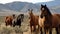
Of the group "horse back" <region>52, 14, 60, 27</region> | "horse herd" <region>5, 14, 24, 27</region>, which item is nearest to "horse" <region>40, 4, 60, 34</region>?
"horse back" <region>52, 14, 60, 27</region>

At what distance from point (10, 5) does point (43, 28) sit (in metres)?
94.0

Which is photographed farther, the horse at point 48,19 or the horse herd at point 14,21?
the horse herd at point 14,21

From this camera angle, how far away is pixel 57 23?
575 inches

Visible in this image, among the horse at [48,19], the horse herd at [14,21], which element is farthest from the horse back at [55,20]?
the horse herd at [14,21]

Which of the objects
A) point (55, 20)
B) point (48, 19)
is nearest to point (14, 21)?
point (55, 20)

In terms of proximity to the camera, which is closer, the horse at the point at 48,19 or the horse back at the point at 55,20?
the horse at the point at 48,19

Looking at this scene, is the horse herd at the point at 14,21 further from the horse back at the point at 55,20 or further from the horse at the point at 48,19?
the horse at the point at 48,19

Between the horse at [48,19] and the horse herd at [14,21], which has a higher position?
the horse at [48,19]

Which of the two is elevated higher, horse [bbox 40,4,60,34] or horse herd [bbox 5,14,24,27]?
horse [bbox 40,4,60,34]

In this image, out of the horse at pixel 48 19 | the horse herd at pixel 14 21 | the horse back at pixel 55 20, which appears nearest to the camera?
the horse at pixel 48 19

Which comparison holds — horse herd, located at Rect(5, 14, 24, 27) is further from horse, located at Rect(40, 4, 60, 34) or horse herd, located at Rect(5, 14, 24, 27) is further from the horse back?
horse, located at Rect(40, 4, 60, 34)

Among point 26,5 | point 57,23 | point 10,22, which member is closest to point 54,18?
point 57,23

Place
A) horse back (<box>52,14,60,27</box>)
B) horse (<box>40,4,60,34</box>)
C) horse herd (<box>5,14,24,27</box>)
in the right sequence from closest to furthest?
horse (<box>40,4,60,34</box>) → horse back (<box>52,14,60,27</box>) → horse herd (<box>5,14,24,27</box>)

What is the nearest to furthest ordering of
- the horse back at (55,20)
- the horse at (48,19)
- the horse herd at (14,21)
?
the horse at (48,19)
the horse back at (55,20)
the horse herd at (14,21)
